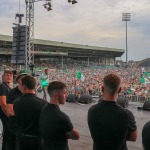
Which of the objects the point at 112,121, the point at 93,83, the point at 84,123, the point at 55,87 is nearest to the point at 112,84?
the point at 112,121

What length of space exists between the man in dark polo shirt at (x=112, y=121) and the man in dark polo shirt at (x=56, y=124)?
312mm

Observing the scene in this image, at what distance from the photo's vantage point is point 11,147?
496 cm

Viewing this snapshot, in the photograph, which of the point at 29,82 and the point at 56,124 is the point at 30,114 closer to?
the point at 29,82

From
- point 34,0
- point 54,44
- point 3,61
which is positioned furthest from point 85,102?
point 54,44

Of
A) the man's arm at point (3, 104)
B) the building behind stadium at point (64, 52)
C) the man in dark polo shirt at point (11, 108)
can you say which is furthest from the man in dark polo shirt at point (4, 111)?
the building behind stadium at point (64, 52)

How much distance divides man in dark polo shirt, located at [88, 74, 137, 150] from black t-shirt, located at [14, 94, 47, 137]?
875mm

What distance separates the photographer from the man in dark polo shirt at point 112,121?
3049mm

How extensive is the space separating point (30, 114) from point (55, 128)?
1.93 feet

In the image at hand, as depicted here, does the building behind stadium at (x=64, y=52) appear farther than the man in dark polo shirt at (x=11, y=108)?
Yes

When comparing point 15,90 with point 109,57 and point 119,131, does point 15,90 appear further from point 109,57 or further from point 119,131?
point 109,57

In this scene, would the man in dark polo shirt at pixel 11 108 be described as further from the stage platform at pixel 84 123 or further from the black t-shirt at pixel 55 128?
the stage platform at pixel 84 123

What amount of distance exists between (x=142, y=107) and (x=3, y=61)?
48.5 metres

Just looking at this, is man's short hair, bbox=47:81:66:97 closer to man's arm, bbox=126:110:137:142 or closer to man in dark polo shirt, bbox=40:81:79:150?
man in dark polo shirt, bbox=40:81:79:150

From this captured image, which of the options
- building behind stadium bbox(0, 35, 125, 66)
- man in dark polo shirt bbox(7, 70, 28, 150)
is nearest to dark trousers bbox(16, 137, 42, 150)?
man in dark polo shirt bbox(7, 70, 28, 150)
